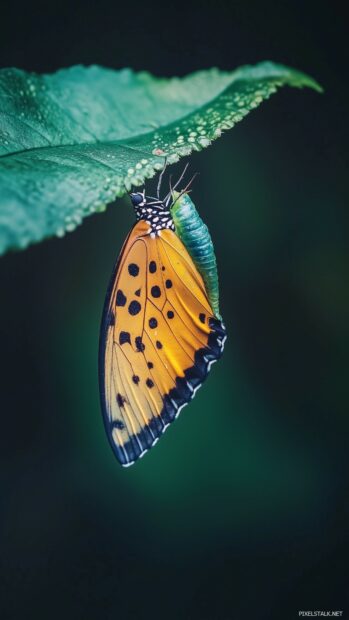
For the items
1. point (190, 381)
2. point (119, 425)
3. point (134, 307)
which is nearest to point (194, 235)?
point (134, 307)

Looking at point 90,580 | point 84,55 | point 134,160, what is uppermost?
point 84,55

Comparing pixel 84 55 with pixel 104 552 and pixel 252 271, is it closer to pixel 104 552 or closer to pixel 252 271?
pixel 252 271

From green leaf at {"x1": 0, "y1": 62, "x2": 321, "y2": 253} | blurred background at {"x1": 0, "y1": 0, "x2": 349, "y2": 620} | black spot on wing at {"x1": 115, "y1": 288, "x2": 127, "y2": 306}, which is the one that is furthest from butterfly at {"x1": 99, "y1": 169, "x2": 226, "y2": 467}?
blurred background at {"x1": 0, "y1": 0, "x2": 349, "y2": 620}

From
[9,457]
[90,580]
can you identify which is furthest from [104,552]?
[9,457]

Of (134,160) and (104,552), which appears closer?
(134,160)

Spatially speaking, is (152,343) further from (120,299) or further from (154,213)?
(154,213)

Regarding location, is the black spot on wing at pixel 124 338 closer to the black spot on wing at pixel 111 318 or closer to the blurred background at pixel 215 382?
the black spot on wing at pixel 111 318

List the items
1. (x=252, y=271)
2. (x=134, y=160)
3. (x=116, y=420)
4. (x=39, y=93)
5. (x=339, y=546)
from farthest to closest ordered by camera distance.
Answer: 1. (x=252, y=271)
2. (x=339, y=546)
3. (x=116, y=420)
4. (x=39, y=93)
5. (x=134, y=160)

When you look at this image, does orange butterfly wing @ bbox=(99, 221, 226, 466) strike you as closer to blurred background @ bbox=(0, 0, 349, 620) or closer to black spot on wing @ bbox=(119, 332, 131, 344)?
black spot on wing @ bbox=(119, 332, 131, 344)

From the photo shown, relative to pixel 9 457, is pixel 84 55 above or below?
above
